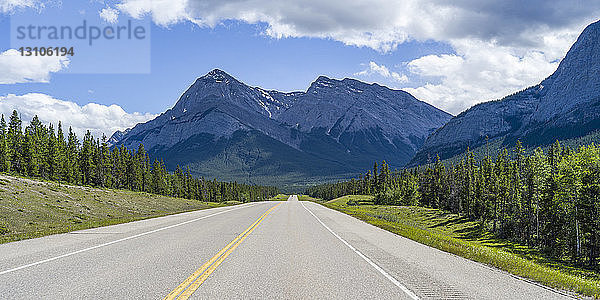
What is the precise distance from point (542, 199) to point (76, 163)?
9320 centimetres

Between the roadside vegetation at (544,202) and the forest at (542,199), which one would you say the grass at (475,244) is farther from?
the forest at (542,199)

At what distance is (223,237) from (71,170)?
274 feet

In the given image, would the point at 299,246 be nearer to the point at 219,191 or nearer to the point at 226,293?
the point at 226,293

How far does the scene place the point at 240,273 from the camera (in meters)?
9.99

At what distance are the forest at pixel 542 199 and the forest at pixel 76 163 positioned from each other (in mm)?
79570

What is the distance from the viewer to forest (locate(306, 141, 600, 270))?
39.9 metres

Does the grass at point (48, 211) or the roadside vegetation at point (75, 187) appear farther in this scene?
the roadside vegetation at point (75, 187)

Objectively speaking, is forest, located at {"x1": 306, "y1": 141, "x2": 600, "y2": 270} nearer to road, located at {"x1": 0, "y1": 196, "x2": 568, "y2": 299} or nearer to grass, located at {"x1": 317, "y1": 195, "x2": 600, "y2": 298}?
grass, located at {"x1": 317, "y1": 195, "x2": 600, "y2": 298}

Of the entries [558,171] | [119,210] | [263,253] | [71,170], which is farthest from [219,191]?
[263,253]

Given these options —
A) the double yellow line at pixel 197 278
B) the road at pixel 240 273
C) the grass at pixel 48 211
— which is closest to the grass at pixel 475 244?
the road at pixel 240 273

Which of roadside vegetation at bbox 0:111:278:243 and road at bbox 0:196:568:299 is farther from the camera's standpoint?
roadside vegetation at bbox 0:111:278:243

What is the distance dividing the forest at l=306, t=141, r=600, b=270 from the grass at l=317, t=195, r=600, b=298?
10.2 ft

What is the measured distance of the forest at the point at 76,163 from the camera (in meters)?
79.8

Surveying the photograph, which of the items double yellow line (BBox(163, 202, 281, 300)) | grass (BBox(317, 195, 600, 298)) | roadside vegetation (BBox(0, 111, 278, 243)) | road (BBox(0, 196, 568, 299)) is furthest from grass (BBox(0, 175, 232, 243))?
grass (BBox(317, 195, 600, 298))
